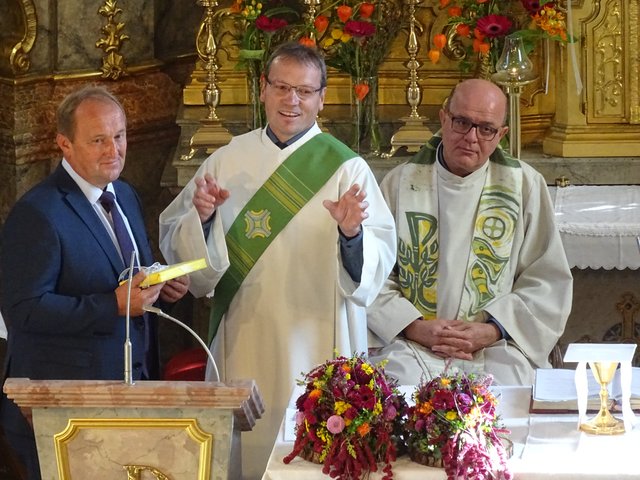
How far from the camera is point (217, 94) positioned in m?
6.95

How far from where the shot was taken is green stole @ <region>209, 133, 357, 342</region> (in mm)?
5340

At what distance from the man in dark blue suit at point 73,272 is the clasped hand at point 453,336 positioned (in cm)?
103

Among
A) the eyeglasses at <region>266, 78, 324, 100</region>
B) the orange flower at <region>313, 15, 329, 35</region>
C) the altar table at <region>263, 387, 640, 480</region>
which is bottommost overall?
the altar table at <region>263, 387, 640, 480</region>

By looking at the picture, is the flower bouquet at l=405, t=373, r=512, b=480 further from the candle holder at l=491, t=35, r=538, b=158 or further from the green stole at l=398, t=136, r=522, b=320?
the candle holder at l=491, t=35, r=538, b=158

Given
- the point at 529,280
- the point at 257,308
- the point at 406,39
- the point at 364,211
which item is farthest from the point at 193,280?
the point at 406,39

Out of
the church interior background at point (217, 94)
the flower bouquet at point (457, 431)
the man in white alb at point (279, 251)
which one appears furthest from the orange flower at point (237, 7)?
the flower bouquet at point (457, 431)

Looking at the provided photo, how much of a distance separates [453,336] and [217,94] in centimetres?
204

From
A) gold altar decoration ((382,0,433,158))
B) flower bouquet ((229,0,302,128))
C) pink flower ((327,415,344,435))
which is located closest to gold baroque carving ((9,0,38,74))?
flower bouquet ((229,0,302,128))

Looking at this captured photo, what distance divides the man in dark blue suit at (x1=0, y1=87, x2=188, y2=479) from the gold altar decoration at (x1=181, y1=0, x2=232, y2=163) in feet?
6.28

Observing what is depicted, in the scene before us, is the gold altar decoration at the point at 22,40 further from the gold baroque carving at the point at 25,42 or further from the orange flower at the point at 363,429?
the orange flower at the point at 363,429

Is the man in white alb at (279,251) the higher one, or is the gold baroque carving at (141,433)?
the man in white alb at (279,251)

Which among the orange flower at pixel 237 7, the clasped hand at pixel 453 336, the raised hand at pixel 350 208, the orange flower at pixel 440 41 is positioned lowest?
the clasped hand at pixel 453 336

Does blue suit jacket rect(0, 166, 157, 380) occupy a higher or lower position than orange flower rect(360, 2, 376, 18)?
lower

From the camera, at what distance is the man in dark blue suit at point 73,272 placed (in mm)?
4719
